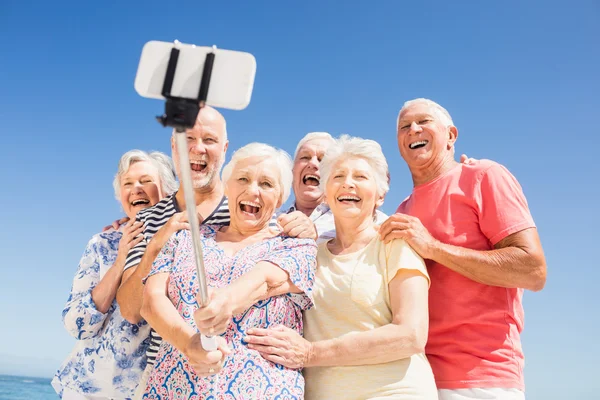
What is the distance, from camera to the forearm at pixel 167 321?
2809mm

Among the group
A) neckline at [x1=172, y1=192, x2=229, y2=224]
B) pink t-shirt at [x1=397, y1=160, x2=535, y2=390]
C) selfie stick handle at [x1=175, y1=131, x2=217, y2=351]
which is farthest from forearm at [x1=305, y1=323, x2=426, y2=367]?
neckline at [x1=172, y1=192, x2=229, y2=224]

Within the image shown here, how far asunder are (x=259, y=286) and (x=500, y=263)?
1.48 m

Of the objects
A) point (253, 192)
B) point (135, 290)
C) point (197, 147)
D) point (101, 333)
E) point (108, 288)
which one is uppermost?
point (197, 147)

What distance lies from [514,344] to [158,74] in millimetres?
2645

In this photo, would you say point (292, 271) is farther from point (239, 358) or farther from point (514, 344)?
point (514, 344)

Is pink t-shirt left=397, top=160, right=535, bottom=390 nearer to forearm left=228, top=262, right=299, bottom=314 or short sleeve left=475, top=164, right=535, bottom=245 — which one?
short sleeve left=475, top=164, right=535, bottom=245

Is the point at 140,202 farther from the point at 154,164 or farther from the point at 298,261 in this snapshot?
the point at 298,261

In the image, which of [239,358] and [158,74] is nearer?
[158,74]

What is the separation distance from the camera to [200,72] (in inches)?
77.2

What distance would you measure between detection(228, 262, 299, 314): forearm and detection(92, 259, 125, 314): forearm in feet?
5.43

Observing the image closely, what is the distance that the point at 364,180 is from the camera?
3545 mm

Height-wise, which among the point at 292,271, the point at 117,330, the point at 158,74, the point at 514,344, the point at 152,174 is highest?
the point at 158,74

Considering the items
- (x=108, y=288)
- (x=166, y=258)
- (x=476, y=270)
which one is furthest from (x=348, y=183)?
(x=108, y=288)

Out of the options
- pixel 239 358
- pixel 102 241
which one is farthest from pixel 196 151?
pixel 239 358
